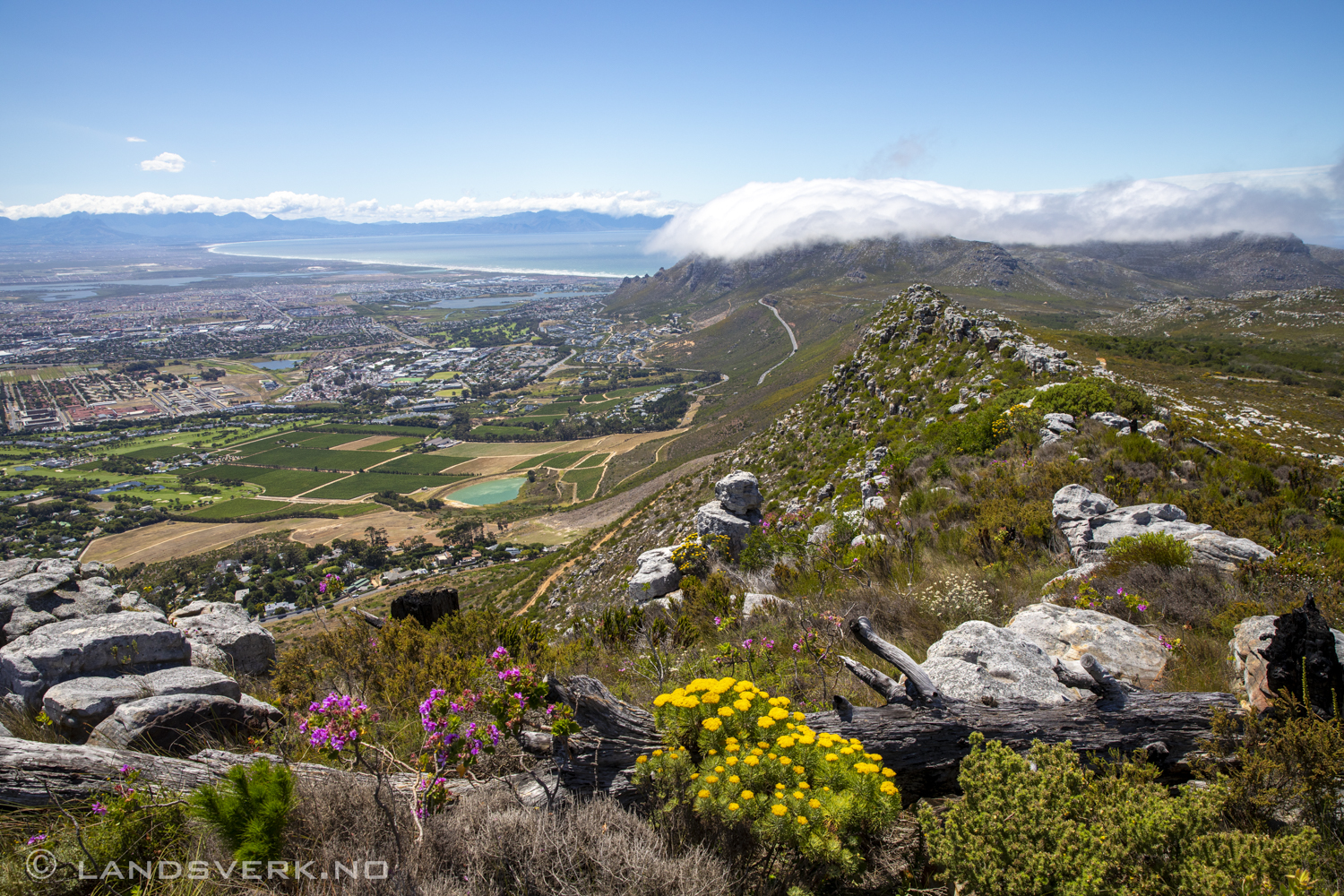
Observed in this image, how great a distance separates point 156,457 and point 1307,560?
13934 centimetres

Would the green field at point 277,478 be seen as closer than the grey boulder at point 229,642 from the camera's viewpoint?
No

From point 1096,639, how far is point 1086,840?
10.8 feet

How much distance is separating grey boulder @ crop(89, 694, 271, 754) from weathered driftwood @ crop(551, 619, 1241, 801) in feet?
11.8

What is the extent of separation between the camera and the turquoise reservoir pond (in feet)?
244

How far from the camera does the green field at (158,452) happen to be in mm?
101812

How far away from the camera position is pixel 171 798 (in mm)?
3506

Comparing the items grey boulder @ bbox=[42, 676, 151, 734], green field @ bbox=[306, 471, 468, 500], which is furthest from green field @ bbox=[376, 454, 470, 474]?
grey boulder @ bbox=[42, 676, 151, 734]

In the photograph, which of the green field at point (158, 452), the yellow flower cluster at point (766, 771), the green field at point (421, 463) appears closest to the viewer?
the yellow flower cluster at point (766, 771)

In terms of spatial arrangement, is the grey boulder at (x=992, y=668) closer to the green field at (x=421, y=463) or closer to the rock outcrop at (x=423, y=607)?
the rock outcrop at (x=423, y=607)

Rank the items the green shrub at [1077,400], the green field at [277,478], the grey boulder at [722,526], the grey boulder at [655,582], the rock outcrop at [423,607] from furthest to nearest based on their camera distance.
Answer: the green field at [277,478] → the grey boulder at [722,526] → the grey boulder at [655,582] → the green shrub at [1077,400] → the rock outcrop at [423,607]

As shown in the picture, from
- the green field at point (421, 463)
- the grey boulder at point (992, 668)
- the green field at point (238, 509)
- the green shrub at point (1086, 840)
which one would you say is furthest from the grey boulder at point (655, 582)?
the green field at point (421, 463)

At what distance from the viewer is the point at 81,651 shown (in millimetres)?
6352

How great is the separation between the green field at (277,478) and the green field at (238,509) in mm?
3499

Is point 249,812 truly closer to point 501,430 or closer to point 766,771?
point 766,771
